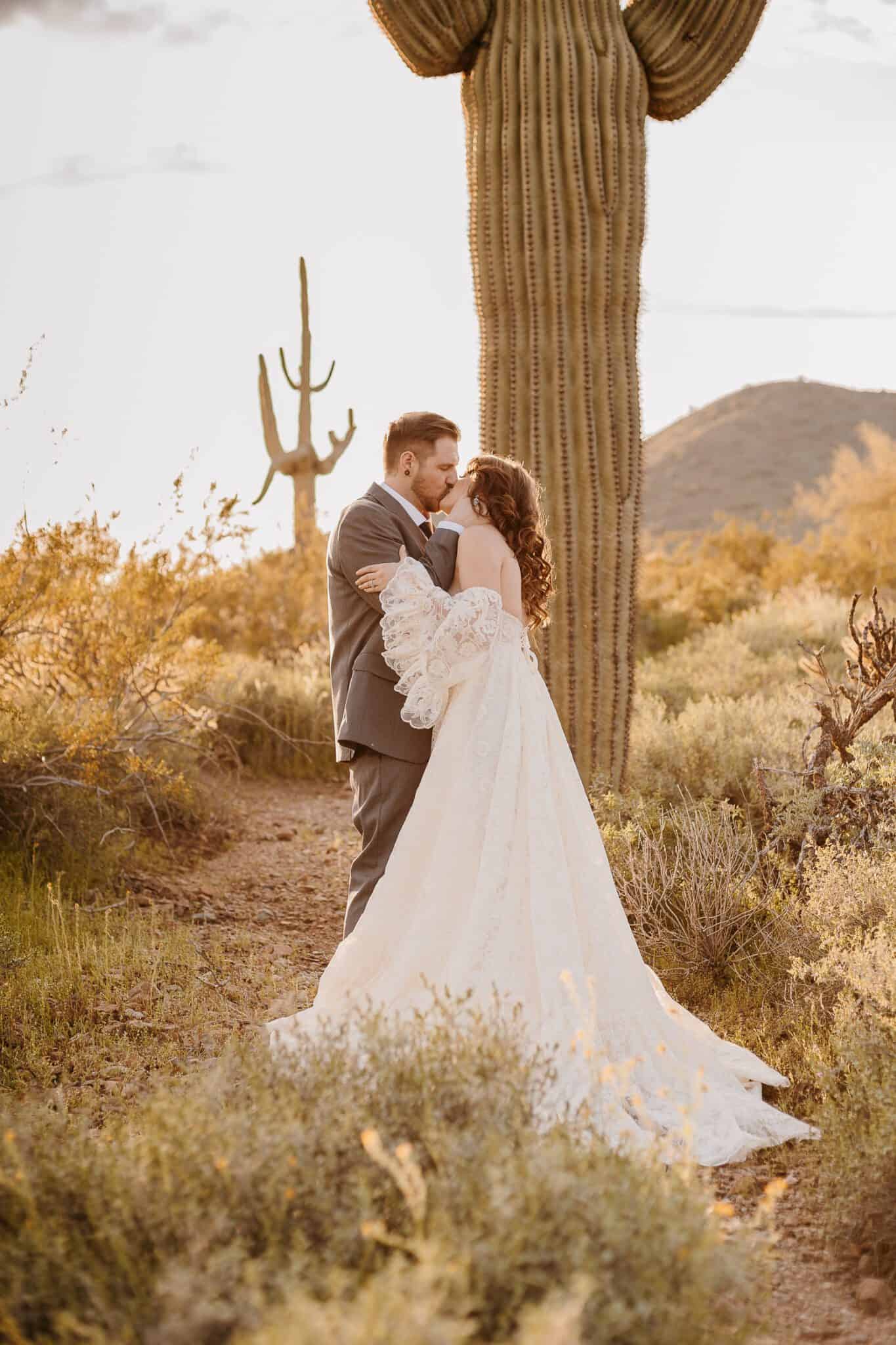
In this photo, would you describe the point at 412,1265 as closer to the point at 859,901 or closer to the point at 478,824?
the point at 478,824

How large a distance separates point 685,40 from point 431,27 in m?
1.47

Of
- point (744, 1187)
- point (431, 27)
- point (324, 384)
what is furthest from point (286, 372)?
point (744, 1187)

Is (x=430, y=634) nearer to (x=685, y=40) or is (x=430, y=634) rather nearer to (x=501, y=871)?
(x=501, y=871)

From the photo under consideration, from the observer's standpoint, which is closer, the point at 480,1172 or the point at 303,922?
the point at 480,1172

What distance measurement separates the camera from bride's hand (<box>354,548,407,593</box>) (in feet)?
12.8

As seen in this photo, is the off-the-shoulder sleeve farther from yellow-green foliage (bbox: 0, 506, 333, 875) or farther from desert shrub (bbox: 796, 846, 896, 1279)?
yellow-green foliage (bbox: 0, 506, 333, 875)

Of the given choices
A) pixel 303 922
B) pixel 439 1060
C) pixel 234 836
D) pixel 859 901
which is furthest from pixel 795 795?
A: pixel 234 836

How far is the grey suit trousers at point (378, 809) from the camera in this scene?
4125 millimetres

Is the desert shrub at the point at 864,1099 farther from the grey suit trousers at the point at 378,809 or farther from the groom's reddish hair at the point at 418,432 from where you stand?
the groom's reddish hair at the point at 418,432

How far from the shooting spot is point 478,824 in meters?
3.71

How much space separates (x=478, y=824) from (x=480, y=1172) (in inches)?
Result: 68.4

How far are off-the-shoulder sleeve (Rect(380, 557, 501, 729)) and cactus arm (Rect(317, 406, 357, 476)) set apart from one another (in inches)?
457

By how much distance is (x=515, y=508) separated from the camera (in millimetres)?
3924

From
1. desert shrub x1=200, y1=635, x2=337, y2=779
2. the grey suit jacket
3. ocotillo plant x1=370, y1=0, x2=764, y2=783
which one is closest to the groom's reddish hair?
the grey suit jacket
